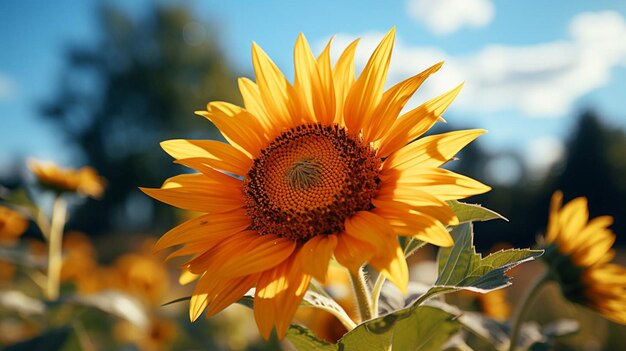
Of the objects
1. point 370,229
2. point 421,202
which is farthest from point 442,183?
point 370,229

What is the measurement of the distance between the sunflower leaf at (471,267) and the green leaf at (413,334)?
0.07 m

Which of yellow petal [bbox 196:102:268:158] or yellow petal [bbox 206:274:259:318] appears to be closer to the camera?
yellow petal [bbox 206:274:259:318]

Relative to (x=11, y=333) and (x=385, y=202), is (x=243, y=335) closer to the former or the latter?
(x=11, y=333)

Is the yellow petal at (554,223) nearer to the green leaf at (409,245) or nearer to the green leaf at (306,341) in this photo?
the green leaf at (409,245)

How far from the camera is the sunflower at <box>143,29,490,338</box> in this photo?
107 cm

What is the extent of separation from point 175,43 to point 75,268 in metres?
27.5

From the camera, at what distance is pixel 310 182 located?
131 cm

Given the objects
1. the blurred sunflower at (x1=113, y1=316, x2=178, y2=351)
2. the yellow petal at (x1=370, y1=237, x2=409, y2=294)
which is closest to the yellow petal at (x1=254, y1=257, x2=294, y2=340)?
the yellow petal at (x1=370, y1=237, x2=409, y2=294)

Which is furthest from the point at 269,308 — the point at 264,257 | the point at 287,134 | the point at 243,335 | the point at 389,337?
the point at 243,335

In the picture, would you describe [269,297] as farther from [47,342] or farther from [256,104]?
[47,342]

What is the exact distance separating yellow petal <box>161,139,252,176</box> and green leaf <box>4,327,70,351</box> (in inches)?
42.2

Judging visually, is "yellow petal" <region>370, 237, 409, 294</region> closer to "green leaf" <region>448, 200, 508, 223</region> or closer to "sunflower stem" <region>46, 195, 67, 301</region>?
"green leaf" <region>448, 200, 508, 223</region>

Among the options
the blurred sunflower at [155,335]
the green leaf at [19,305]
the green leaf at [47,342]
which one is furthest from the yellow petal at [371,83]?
the blurred sunflower at [155,335]

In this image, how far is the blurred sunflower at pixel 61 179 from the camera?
11.2 feet
